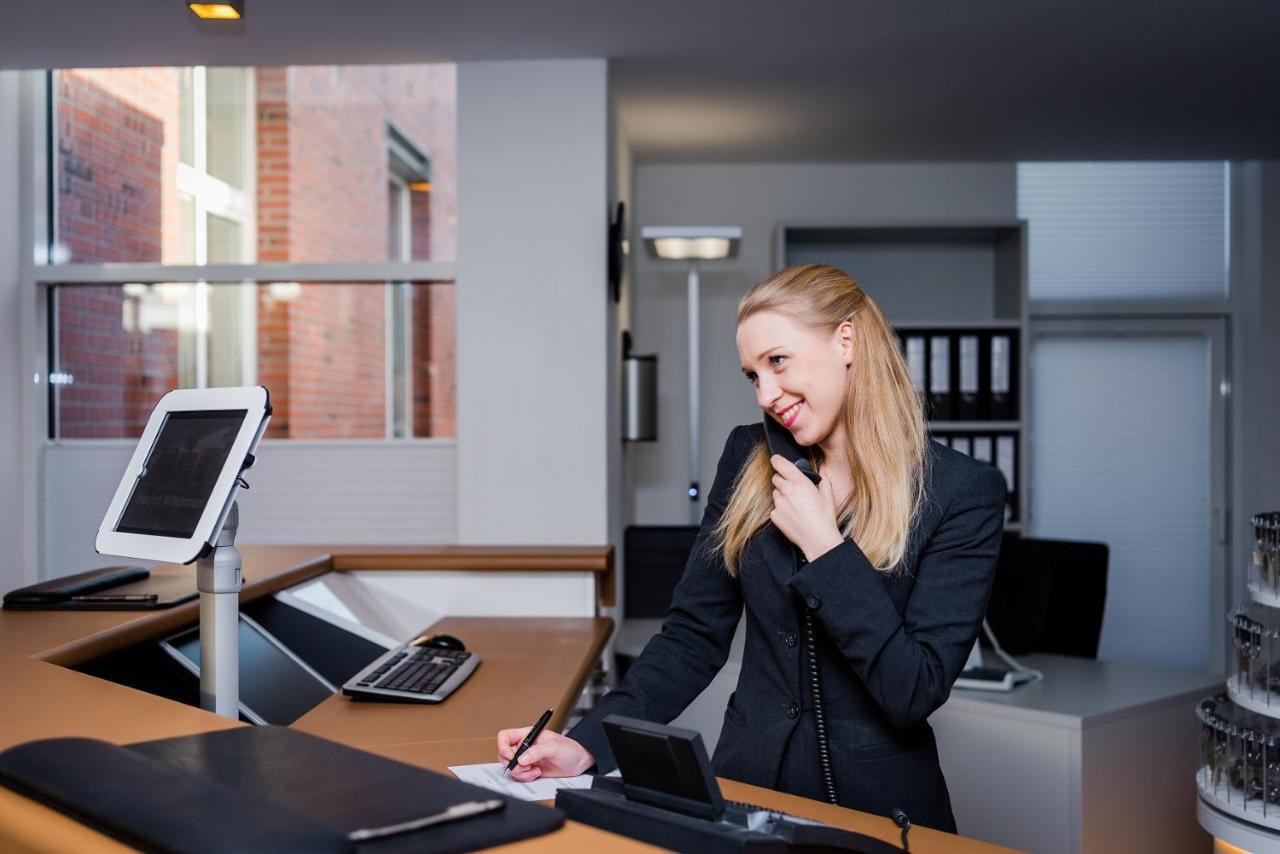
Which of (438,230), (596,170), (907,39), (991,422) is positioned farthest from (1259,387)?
(438,230)

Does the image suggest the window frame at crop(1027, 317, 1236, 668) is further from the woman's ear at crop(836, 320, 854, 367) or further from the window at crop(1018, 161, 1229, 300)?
the woman's ear at crop(836, 320, 854, 367)

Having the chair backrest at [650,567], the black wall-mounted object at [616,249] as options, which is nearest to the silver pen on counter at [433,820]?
the black wall-mounted object at [616,249]

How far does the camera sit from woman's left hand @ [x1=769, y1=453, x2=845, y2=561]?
1359 millimetres

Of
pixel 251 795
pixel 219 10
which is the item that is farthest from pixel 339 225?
pixel 251 795

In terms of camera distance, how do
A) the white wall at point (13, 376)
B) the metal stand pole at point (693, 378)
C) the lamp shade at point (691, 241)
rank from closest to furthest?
the white wall at point (13, 376), the lamp shade at point (691, 241), the metal stand pole at point (693, 378)

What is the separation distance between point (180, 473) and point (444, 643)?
3.35 feet

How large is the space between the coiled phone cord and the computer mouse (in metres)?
1.07

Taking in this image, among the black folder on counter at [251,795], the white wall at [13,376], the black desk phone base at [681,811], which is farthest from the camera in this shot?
the white wall at [13,376]

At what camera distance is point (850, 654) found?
1.32m

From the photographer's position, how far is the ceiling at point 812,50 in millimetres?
3066

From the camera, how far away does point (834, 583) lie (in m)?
1.32

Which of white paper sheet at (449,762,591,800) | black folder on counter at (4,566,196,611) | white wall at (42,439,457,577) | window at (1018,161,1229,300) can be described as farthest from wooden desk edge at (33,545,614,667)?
window at (1018,161,1229,300)

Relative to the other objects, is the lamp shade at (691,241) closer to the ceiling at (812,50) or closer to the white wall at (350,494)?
the ceiling at (812,50)

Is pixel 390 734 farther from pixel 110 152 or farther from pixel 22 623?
pixel 110 152
